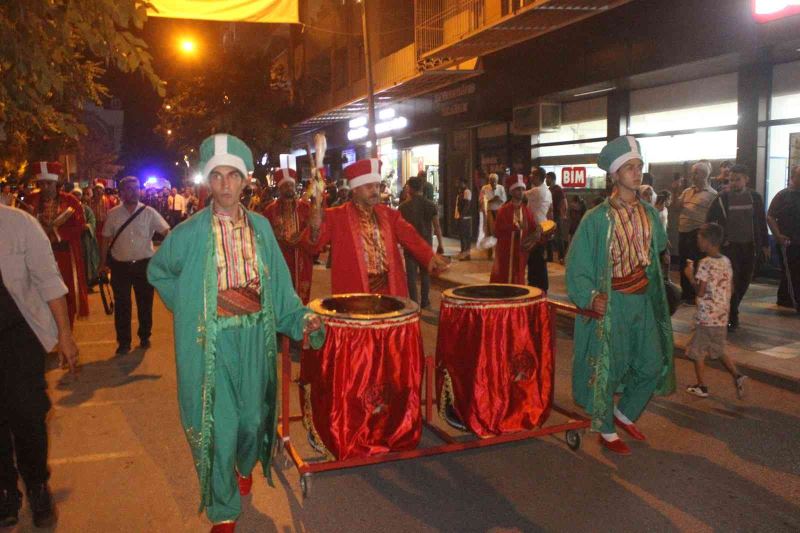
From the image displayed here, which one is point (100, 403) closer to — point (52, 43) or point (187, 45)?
point (52, 43)

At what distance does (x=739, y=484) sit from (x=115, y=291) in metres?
6.94

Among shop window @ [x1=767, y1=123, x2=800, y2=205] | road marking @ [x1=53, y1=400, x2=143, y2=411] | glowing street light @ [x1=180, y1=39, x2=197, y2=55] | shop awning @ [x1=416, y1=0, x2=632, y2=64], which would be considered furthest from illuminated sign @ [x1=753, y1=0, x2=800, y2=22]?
glowing street light @ [x1=180, y1=39, x2=197, y2=55]

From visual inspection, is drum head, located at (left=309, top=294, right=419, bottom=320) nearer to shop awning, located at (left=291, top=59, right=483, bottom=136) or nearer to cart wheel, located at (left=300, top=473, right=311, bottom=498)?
cart wheel, located at (left=300, top=473, right=311, bottom=498)

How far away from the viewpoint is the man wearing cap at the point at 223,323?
153 inches

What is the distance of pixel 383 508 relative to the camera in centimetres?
451

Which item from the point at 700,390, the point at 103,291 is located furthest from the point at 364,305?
the point at 103,291

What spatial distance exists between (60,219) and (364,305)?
5.82m

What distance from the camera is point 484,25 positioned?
15062mm

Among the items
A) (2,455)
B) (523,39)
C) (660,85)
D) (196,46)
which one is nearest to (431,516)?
(2,455)

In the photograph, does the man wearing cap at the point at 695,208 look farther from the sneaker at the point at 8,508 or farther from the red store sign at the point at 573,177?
the sneaker at the point at 8,508

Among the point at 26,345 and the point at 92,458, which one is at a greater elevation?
the point at 26,345

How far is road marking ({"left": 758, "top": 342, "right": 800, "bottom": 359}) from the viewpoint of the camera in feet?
25.4

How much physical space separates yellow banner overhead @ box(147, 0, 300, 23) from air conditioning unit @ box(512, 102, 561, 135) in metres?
9.56

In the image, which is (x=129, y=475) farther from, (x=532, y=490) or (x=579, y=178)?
(x=579, y=178)
